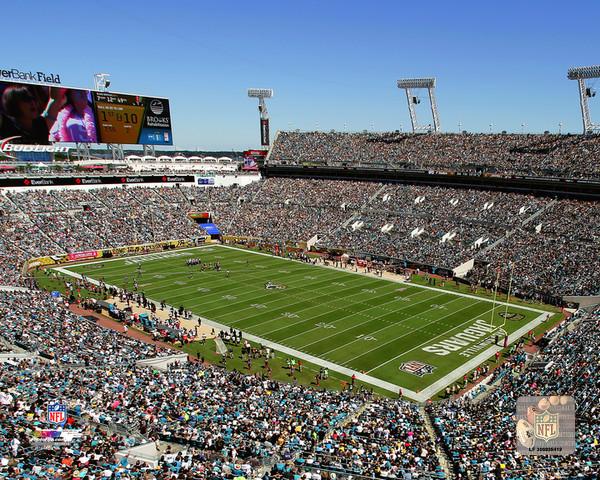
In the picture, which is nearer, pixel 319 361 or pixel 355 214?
pixel 319 361

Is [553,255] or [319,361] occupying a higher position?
[553,255]

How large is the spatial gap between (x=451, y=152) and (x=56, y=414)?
5990 cm

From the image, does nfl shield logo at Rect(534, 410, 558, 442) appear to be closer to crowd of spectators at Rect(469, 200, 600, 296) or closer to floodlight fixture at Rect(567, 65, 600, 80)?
crowd of spectators at Rect(469, 200, 600, 296)

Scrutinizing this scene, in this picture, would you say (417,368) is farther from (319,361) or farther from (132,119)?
(132,119)

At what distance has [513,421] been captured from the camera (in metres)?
17.6

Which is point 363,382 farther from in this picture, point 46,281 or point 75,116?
point 75,116

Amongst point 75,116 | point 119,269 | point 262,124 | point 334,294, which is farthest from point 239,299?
point 262,124

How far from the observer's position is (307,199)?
69.8m

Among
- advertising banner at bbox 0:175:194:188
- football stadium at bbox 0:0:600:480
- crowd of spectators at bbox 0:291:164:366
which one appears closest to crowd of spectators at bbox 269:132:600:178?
football stadium at bbox 0:0:600:480

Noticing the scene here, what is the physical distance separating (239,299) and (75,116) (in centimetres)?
3345

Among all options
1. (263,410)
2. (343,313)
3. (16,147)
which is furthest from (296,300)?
Answer: (16,147)

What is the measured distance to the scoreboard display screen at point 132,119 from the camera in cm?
5931

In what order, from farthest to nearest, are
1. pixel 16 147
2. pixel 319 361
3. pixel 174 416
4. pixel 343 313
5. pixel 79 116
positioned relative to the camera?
pixel 79 116 < pixel 16 147 < pixel 343 313 < pixel 319 361 < pixel 174 416

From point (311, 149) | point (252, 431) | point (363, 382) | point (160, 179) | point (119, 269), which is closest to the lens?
point (252, 431)
